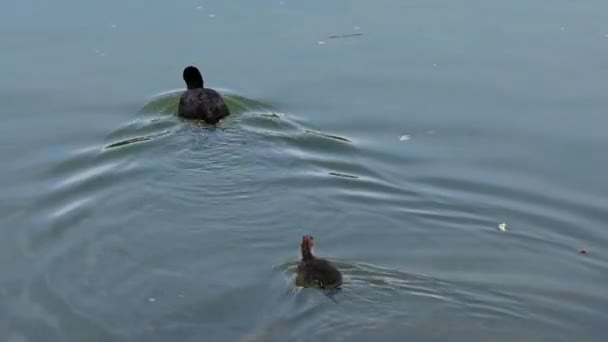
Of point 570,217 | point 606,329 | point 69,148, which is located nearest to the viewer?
point 606,329

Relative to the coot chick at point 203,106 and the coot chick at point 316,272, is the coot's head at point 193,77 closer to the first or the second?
the coot chick at point 203,106

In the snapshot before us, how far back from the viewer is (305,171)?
507 inches

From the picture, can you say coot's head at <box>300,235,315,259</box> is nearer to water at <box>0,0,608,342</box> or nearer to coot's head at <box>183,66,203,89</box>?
water at <box>0,0,608,342</box>

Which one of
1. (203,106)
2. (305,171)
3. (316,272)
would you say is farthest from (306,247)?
(203,106)

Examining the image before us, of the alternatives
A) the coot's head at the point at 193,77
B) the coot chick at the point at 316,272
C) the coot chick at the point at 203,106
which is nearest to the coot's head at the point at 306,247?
the coot chick at the point at 316,272

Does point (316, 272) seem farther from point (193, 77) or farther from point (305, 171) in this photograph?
point (193, 77)

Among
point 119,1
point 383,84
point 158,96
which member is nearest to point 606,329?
point 383,84

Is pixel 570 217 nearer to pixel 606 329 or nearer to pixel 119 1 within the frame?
pixel 606 329

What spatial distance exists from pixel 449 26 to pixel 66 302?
397 inches

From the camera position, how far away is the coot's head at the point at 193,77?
15.5 m

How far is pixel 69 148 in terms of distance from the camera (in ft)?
45.3

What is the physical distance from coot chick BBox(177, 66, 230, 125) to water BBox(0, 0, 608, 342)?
0.74 ft

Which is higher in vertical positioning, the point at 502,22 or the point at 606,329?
the point at 502,22

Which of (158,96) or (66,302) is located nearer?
(66,302)
